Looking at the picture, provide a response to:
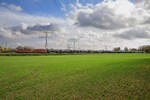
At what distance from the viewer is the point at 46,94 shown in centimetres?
655

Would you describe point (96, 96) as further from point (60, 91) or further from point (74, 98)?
point (60, 91)

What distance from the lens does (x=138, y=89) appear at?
639cm

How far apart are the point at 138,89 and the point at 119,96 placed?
4.64 ft

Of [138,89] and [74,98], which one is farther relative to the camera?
[138,89]

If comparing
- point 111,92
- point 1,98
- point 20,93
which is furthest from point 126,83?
point 1,98

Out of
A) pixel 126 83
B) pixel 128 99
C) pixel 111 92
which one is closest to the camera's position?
pixel 128 99

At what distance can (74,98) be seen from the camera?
5.92 m

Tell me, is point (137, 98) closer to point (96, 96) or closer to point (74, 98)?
point (96, 96)

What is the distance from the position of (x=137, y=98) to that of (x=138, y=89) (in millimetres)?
1016

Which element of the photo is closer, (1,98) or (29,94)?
(1,98)

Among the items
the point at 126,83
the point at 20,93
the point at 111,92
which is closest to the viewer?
the point at 111,92

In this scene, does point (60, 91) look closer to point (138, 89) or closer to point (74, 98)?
point (74, 98)

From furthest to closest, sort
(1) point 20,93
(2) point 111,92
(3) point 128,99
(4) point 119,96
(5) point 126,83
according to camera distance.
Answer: (5) point 126,83, (1) point 20,93, (2) point 111,92, (4) point 119,96, (3) point 128,99

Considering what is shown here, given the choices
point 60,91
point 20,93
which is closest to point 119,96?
point 60,91
